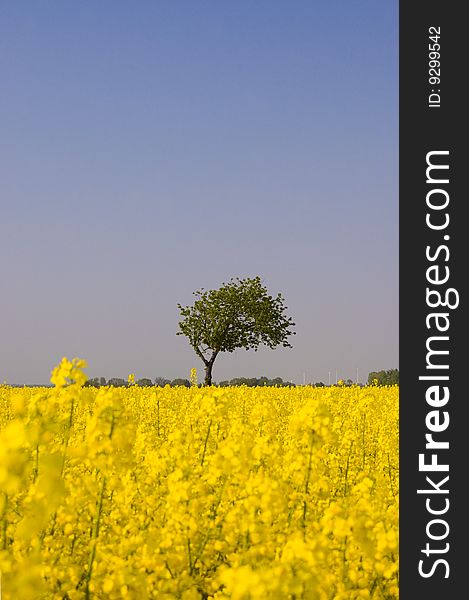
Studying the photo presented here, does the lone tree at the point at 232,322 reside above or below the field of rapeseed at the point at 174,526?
above

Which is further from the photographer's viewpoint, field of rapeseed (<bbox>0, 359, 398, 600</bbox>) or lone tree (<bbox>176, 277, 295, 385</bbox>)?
lone tree (<bbox>176, 277, 295, 385</bbox>)

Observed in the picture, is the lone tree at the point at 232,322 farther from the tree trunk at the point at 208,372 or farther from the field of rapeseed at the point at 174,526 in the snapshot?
the field of rapeseed at the point at 174,526

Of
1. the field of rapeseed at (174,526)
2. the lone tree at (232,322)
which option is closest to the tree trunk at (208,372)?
the lone tree at (232,322)

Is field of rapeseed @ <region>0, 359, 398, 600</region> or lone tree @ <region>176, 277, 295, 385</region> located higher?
lone tree @ <region>176, 277, 295, 385</region>

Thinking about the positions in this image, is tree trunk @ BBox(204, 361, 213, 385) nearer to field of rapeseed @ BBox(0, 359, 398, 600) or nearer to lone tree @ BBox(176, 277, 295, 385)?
lone tree @ BBox(176, 277, 295, 385)

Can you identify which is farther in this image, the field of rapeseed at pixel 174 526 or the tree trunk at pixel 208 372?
the tree trunk at pixel 208 372

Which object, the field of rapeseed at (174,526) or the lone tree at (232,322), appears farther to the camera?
the lone tree at (232,322)

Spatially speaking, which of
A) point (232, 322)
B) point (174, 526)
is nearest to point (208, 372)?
point (232, 322)

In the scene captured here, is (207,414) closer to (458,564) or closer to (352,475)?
(352,475)

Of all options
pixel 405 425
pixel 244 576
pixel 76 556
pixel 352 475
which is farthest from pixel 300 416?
pixel 352 475

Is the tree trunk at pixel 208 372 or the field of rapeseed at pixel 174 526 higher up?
the tree trunk at pixel 208 372

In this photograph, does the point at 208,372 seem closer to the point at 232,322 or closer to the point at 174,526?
the point at 232,322

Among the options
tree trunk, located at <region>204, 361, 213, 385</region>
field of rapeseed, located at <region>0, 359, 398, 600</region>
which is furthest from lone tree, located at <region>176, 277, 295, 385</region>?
field of rapeseed, located at <region>0, 359, 398, 600</region>

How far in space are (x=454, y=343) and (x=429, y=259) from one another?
0.50 m
